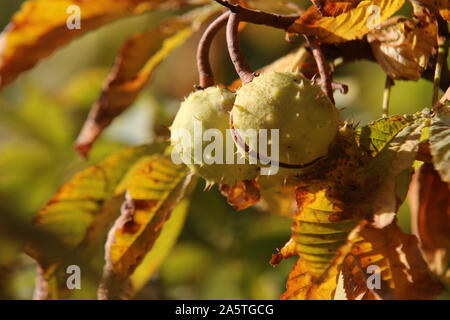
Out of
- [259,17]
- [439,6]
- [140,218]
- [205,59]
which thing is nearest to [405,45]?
[439,6]

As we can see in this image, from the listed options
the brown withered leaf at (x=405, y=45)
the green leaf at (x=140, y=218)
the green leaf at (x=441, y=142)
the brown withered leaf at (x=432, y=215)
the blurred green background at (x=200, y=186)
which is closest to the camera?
the green leaf at (x=441, y=142)

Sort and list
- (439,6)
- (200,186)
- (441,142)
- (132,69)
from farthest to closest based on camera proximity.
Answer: (200,186)
(132,69)
(439,6)
(441,142)

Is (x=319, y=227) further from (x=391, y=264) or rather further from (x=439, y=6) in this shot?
(x=439, y=6)

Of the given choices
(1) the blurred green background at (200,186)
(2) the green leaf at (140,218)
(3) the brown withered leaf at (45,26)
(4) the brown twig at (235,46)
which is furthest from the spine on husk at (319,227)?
(1) the blurred green background at (200,186)

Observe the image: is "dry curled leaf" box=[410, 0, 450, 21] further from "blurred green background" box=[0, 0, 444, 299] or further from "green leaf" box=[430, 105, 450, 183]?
"blurred green background" box=[0, 0, 444, 299]

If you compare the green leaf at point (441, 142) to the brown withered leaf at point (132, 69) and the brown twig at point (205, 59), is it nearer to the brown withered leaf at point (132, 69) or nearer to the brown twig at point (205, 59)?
the brown twig at point (205, 59)
